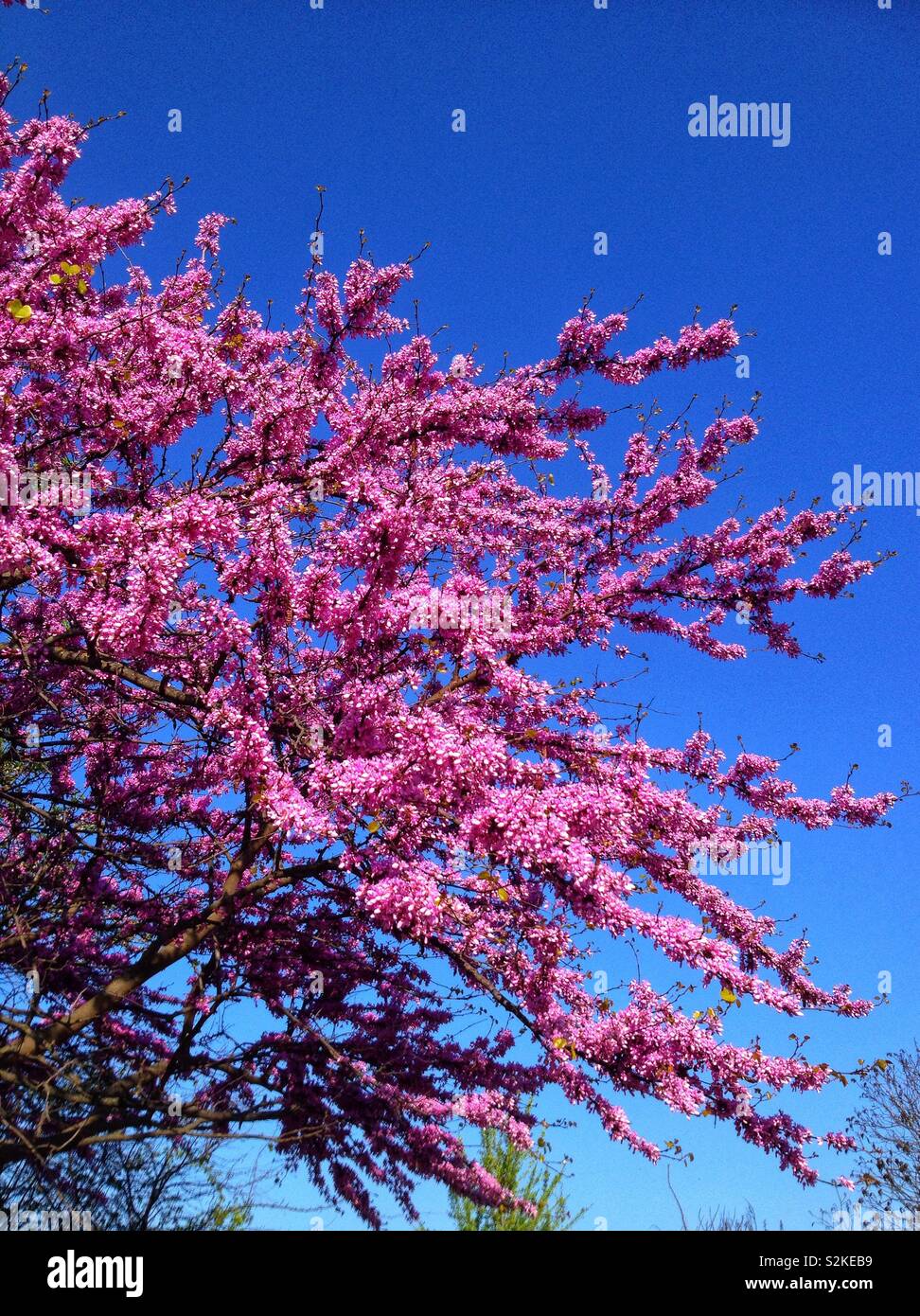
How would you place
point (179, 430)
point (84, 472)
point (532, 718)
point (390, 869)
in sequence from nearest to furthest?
point (390, 869), point (84, 472), point (179, 430), point (532, 718)

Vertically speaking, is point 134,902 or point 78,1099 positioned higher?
point 134,902

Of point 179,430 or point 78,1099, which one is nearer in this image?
point 78,1099

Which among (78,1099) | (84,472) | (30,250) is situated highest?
(30,250)

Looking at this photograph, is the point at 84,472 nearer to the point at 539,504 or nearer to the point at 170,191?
the point at 170,191

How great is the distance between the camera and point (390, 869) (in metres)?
4.97

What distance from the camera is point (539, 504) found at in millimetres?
10281

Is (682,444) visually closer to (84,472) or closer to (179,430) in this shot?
(179,430)

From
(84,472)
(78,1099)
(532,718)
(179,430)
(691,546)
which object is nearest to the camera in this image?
(78,1099)

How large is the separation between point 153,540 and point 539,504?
601 cm

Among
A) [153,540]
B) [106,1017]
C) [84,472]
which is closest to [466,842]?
[153,540]

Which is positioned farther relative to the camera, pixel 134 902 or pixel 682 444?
pixel 682 444

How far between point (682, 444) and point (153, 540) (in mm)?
6990

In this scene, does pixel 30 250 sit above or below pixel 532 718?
above

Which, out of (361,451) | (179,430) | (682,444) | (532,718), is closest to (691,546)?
(682,444)
